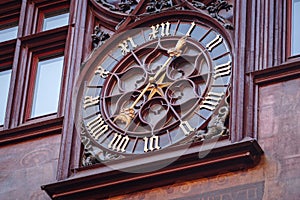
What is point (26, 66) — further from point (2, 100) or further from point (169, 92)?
point (169, 92)

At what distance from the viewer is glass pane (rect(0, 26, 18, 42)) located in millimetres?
19375

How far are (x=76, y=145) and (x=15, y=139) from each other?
88 centimetres

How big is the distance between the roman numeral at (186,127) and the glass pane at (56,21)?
272cm

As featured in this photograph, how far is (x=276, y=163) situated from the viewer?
16.1 m

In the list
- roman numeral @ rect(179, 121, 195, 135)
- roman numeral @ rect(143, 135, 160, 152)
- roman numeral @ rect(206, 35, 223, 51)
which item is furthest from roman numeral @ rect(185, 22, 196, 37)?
roman numeral @ rect(143, 135, 160, 152)

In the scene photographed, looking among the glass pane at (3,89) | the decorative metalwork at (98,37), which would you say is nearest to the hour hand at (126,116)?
the decorative metalwork at (98,37)

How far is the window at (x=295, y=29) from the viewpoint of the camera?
1708 cm

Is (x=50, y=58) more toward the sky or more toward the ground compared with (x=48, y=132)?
more toward the sky

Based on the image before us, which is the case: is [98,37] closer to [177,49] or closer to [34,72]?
A: [34,72]

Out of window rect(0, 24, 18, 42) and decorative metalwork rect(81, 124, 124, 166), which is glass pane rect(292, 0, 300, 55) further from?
window rect(0, 24, 18, 42)

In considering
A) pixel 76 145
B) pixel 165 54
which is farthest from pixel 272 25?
pixel 76 145

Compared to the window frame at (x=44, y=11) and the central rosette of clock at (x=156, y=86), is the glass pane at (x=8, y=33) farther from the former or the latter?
the central rosette of clock at (x=156, y=86)

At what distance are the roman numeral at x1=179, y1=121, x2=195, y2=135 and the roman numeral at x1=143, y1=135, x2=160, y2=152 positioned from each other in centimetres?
31

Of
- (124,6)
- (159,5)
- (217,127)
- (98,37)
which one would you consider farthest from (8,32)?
(217,127)
